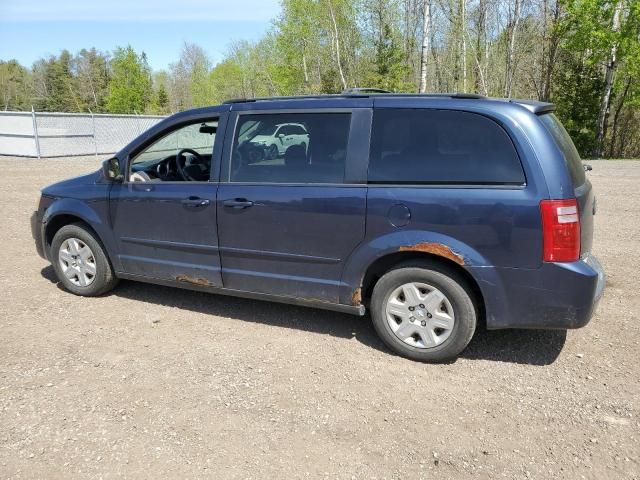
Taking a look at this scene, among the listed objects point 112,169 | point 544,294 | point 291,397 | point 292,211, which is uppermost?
point 112,169

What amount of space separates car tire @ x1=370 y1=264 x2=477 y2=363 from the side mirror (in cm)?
256

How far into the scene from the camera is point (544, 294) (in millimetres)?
3191

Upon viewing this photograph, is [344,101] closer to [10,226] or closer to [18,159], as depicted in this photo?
[10,226]

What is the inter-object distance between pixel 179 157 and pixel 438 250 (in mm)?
2721

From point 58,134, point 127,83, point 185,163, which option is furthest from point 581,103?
point 127,83

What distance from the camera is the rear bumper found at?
3.13 m

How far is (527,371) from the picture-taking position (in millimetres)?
3459

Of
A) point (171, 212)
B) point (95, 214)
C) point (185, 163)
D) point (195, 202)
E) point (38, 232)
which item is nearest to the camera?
point (195, 202)

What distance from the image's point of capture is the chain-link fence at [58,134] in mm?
19312

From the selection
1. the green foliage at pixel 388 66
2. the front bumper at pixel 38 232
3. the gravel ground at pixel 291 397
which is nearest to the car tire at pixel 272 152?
the gravel ground at pixel 291 397

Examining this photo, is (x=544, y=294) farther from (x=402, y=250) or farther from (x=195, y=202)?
(x=195, y=202)

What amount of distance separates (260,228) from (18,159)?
62.7 feet

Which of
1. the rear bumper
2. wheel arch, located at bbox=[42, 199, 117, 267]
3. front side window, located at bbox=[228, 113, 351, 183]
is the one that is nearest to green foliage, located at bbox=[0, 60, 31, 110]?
wheel arch, located at bbox=[42, 199, 117, 267]

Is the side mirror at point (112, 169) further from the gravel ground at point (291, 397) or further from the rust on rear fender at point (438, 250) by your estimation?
the rust on rear fender at point (438, 250)
